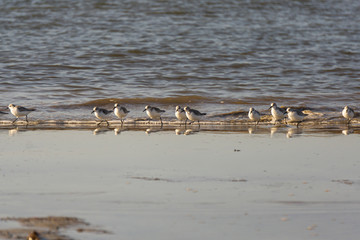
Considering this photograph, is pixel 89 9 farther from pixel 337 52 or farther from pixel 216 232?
pixel 216 232

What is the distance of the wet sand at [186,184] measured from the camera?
21.1 feet

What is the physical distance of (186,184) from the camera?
802 cm

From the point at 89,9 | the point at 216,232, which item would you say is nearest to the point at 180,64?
the point at 89,9

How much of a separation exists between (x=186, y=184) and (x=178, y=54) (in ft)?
53.9

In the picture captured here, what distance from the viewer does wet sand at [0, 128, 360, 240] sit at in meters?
6.44

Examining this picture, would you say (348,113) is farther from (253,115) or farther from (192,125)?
(192,125)

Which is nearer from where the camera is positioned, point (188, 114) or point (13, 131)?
point (13, 131)

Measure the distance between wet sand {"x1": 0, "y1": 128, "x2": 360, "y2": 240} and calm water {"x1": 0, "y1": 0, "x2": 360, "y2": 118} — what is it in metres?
4.12

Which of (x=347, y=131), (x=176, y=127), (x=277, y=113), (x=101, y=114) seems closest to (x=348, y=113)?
(x=347, y=131)

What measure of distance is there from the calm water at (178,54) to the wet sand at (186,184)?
412 cm

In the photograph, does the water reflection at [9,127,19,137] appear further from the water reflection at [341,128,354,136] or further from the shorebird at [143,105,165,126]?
the water reflection at [341,128,354,136]

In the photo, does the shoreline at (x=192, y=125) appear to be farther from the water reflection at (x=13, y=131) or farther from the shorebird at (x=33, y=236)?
the shorebird at (x=33, y=236)

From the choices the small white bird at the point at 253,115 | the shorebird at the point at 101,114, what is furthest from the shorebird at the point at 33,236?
the small white bird at the point at 253,115

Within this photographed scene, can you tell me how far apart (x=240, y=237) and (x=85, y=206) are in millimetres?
1737
